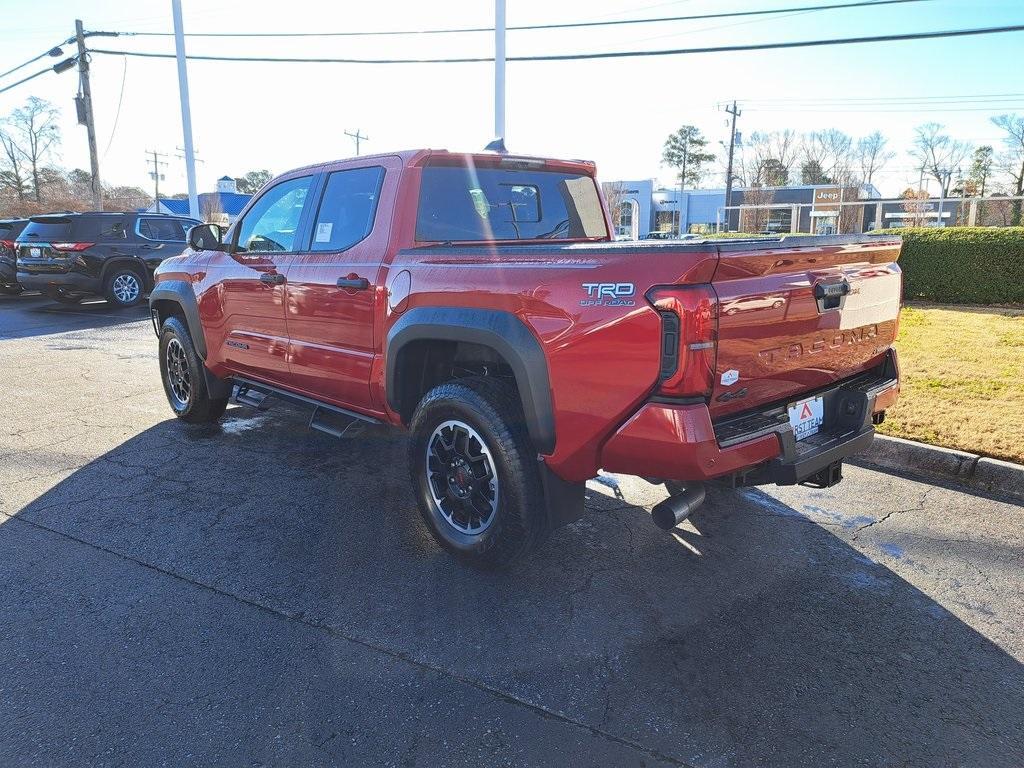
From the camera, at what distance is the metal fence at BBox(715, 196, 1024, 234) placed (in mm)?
27594

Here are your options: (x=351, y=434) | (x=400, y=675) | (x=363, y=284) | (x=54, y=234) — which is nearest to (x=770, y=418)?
(x=400, y=675)

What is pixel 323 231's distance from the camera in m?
4.43

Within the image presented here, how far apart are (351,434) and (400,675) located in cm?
191

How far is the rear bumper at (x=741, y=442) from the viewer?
8.74ft

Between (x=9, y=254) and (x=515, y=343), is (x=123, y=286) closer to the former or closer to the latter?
(x=9, y=254)

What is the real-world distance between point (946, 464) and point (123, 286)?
47.7ft

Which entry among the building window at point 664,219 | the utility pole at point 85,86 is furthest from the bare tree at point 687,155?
the utility pole at point 85,86

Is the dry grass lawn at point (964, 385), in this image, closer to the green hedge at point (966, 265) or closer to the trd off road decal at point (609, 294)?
the green hedge at point (966, 265)

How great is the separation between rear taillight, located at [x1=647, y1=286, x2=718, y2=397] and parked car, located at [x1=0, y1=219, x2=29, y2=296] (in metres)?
17.3

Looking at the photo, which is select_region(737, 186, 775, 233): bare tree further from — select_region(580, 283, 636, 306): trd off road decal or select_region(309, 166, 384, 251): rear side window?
select_region(580, 283, 636, 306): trd off road decal

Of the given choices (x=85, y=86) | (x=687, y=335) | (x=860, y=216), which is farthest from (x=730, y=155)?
(x=687, y=335)

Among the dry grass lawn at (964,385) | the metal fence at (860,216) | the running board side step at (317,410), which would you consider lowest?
the dry grass lawn at (964,385)

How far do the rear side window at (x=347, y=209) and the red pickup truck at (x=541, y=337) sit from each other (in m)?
0.01

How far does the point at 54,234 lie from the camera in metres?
13.8
